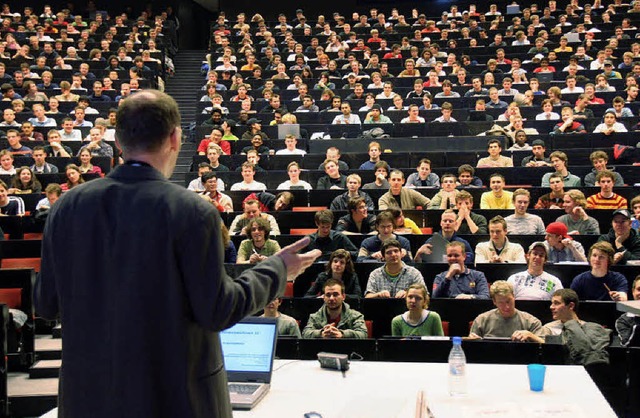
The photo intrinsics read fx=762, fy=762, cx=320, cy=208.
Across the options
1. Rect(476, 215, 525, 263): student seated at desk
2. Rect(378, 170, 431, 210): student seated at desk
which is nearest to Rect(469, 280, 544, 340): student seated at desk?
Rect(476, 215, 525, 263): student seated at desk

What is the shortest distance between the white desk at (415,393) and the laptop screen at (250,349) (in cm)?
11

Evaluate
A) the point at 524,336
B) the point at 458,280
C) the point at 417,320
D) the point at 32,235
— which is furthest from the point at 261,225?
the point at 524,336

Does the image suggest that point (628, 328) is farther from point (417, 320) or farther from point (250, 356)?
point (250, 356)

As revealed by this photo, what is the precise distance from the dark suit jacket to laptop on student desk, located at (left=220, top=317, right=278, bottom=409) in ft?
4.28

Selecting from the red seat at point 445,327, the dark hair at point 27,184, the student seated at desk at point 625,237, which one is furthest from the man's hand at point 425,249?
the dark hair at point 27,184

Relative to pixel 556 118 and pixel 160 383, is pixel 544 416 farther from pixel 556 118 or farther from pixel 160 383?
pixel 556 118

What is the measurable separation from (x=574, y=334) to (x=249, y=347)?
2.73 m

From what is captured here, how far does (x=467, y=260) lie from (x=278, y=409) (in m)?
4.56

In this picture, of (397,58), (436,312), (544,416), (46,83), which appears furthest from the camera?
(397,58)

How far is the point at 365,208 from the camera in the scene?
7.99m

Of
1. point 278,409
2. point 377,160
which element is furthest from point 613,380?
point 377,160

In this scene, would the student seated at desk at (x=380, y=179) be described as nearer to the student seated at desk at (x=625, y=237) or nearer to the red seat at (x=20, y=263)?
the student seated at desk at (x=625, y=237)

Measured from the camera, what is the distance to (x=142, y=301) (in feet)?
5.64

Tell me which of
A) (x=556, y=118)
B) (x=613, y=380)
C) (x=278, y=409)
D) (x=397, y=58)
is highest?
(x=397, y=58)
